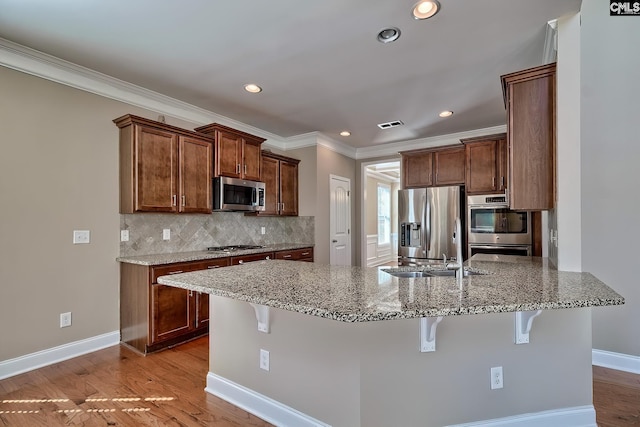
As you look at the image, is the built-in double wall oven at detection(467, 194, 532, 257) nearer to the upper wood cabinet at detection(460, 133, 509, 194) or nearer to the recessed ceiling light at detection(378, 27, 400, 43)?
the upper wood cabinet at detection(460, 133, 509, 194)

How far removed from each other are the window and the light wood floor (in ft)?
22.3

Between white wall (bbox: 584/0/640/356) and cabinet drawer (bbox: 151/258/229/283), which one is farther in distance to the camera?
cabinet drawer (bbox: 151/258/229/283)

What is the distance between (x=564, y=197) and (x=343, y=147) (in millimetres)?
4039

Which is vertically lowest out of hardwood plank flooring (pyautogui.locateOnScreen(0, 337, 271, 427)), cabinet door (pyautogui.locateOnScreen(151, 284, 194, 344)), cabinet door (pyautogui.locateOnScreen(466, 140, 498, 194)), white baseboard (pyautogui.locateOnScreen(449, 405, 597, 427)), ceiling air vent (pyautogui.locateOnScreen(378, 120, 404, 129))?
hardwood plank flooring (pyautogui.locateOnScreen(0, 337, 271, 427))

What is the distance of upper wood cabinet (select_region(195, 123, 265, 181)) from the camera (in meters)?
3.85

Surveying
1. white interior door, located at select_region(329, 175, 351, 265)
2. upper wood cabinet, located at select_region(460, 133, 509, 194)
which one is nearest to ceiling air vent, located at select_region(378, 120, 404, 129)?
upper wood cabinet, located at select_region(460, 133, 509, 194)

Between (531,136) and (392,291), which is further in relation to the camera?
(531,136)

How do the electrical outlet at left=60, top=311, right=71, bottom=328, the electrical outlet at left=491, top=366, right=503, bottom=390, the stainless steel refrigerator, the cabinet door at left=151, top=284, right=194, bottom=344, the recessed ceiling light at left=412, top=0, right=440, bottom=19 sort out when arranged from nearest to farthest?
the electrical outlet at left=491, top=366, right=503, bottom=390
the recessed ceiling light at left=412, top=0, right=440, bottom=19
the electrical outlet at left=60, top=311, right=71, bottom=328
the cabinet door at left=151, top=284, right=194, bottom=344
the stainless steel refrigerator

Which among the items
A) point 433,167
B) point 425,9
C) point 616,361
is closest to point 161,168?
point 425,9

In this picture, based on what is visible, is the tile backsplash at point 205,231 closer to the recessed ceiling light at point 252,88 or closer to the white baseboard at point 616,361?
the recessed ceiling light at point 252,88

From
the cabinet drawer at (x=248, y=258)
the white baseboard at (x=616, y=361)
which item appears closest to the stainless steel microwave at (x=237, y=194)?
the cabinet drawer at (x=248, y=258)

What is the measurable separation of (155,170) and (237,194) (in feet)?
3.43

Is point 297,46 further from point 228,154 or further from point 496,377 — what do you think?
point 496,377

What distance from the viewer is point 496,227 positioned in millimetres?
4223
